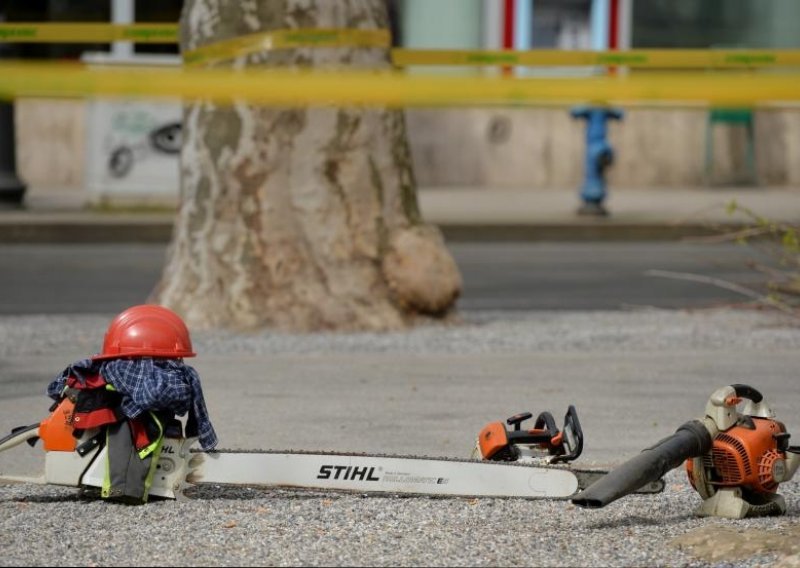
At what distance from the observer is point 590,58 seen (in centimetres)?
1115

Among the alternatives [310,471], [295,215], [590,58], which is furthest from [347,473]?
[590,58]

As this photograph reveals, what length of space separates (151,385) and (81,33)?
6.86m

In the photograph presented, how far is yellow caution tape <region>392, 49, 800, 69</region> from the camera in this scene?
10.6 metres

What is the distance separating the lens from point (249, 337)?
9.05 meters

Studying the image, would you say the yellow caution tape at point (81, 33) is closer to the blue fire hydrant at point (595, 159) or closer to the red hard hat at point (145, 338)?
the red hard hat at point (145, 338)

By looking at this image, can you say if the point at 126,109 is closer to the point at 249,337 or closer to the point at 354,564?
the point at 249,337

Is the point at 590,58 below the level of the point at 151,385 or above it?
above

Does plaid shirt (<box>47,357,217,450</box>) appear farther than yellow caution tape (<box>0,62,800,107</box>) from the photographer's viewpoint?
No

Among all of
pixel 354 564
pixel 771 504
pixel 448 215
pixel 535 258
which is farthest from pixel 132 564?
pixel 448 215

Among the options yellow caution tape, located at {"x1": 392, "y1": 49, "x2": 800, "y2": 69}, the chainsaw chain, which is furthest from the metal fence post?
the chainsaw chain

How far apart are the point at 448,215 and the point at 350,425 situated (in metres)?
10.7

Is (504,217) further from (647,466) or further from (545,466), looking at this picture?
(647,466)

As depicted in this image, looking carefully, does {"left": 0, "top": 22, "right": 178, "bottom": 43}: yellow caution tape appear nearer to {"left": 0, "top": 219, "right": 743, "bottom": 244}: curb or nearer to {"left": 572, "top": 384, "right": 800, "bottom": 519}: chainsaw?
{"left": 0, "top": 219, "right": 743, "bottom": 244}: curb

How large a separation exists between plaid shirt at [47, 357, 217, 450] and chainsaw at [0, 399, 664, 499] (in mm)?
84
